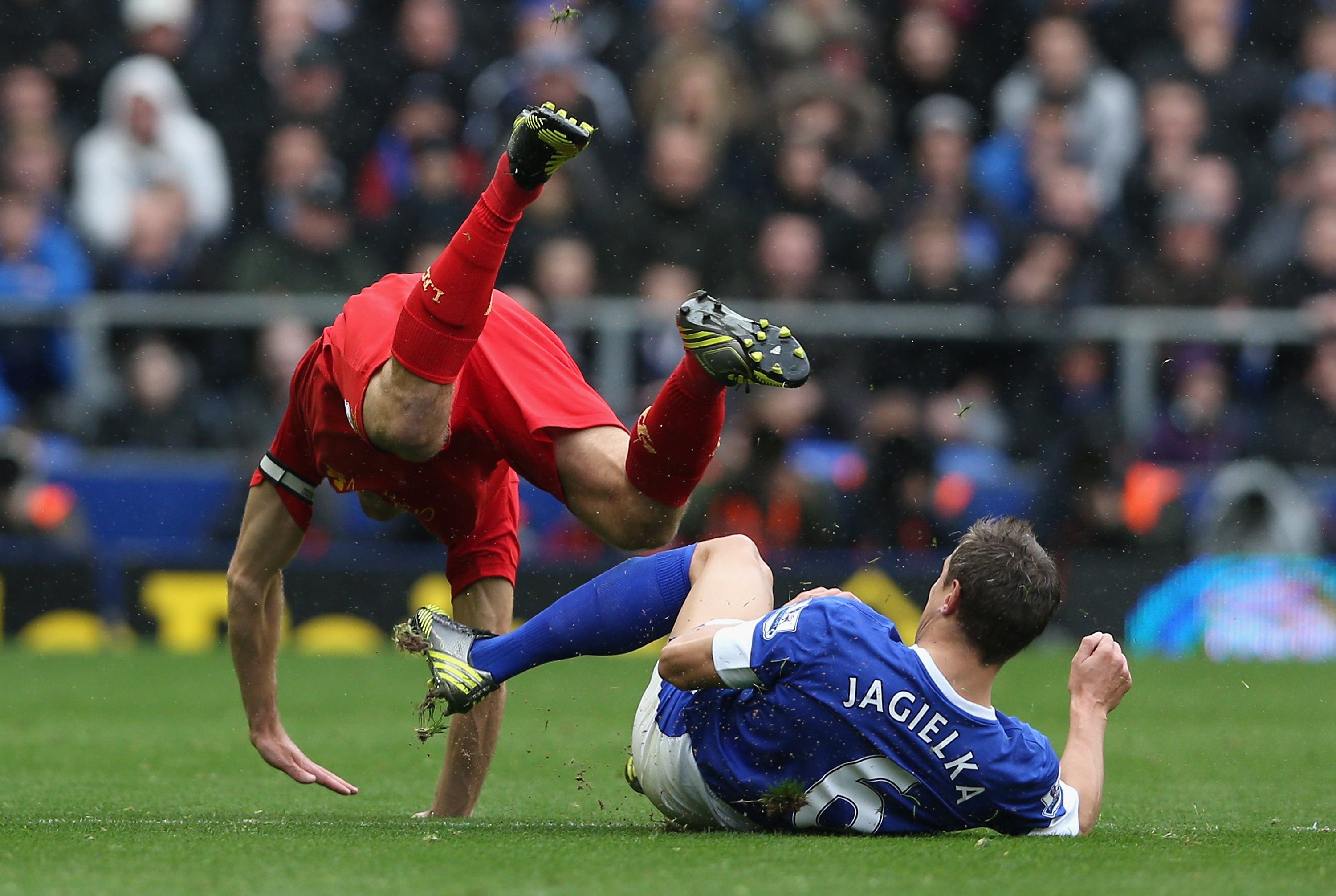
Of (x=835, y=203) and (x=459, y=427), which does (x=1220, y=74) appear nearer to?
(x=835, y=203)

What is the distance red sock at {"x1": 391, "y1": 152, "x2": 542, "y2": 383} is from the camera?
4.43 meters

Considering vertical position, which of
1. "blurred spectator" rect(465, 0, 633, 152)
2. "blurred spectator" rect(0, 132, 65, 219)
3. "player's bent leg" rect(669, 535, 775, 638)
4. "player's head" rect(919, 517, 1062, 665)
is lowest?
"blurred spectator" rect(0, 132, 65, 219)

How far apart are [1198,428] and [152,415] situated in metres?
5.92

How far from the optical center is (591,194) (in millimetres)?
10477

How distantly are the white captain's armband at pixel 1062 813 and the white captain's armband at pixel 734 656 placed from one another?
28.3 inches

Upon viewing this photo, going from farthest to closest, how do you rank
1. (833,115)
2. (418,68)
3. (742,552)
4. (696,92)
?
(418,68) → (833,115) → (696,92) → (742,552)

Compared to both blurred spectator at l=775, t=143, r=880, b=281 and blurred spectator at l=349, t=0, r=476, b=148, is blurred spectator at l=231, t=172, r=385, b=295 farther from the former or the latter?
blurred spectator at l=775, t=143, r=880, b=281

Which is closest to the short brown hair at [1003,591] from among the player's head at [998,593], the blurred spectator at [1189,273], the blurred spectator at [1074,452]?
the player's head at [998,593]

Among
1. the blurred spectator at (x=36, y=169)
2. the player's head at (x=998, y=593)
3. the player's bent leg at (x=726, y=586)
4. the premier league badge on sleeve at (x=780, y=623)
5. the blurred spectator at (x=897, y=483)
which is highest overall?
the player's head at (x=998, y=593)

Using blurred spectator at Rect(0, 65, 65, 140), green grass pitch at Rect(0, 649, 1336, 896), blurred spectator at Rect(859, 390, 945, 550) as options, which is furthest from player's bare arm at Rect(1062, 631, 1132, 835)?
blurred spectator at Rect(0, 65, 65, 140)

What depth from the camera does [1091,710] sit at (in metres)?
4.11

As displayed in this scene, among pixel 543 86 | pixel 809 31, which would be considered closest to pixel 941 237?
pixel 809 31

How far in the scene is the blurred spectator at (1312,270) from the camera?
10547 mm

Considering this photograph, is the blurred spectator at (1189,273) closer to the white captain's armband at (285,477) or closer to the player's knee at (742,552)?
the white captain's armband at (285,477)
